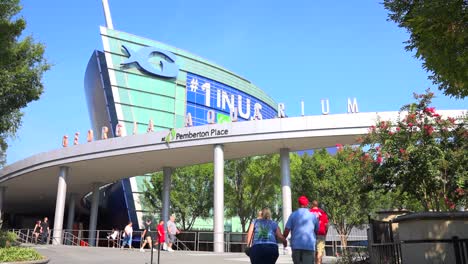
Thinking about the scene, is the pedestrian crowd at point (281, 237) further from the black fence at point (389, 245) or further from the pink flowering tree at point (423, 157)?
the pink flowering tree at point (423, 157)

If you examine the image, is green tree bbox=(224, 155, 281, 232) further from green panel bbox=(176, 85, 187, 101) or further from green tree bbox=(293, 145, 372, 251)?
green panel bbox=(176, 85, 187, 101)

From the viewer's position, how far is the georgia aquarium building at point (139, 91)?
46250 millimetres

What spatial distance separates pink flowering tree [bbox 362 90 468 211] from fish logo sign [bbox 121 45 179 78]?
41.1m

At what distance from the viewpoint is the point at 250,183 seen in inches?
1361

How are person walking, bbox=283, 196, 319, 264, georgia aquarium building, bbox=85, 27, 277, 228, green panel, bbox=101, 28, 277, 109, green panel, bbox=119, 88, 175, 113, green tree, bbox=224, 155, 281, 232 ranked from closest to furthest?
person walking, bbox=283, 196, 319, 264
green tree, bbox=224, 155, 281, 232
georgia aquarium building, bbox=85, 27, 277, 228
green panel, bbox=119, 88, 175, 113
green panel, bbox=101, 28, 277, 109

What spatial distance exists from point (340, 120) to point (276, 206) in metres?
16.1

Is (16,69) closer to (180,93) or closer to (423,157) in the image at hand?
(423,157)

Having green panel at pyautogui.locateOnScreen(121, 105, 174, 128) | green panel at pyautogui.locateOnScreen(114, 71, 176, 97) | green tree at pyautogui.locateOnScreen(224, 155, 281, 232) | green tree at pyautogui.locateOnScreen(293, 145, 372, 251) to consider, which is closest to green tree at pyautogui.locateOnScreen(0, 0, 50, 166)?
green tree at pyautogui.locateOnScreen(293, 145, 372, 251)

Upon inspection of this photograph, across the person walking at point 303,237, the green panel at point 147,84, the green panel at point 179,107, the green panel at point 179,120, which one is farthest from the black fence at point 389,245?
the green panel at point 179,107

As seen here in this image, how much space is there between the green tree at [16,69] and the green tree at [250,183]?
20.5 meters

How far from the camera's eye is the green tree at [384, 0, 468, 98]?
566cm

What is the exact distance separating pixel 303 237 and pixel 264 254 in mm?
1014

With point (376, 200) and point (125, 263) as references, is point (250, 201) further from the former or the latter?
point (125, 263)

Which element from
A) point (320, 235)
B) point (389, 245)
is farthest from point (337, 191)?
point (389, 245)
